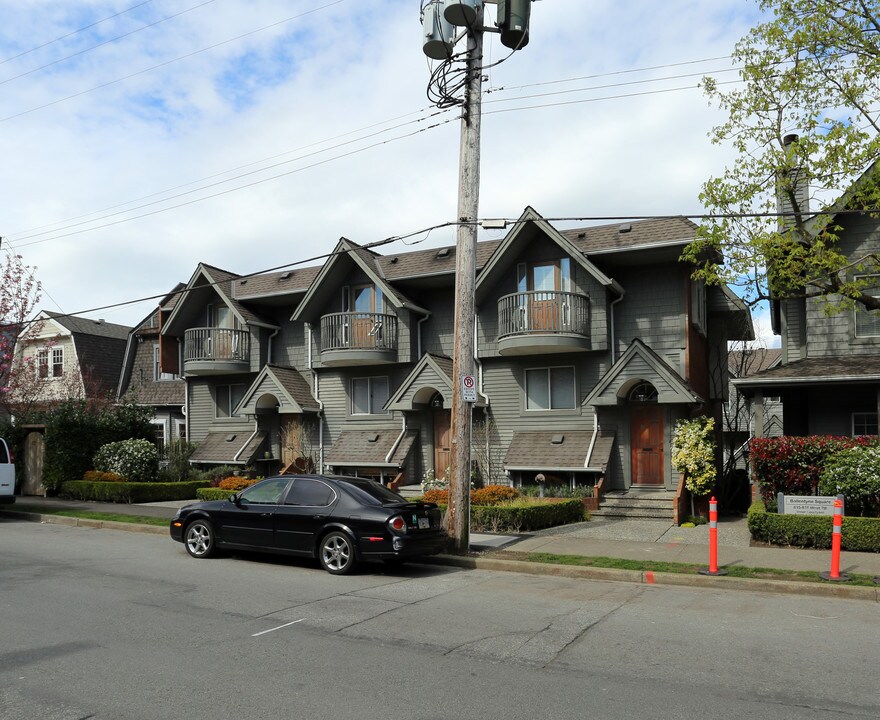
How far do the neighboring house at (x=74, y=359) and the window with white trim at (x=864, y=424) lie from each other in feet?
93.4

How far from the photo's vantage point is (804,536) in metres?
13.2

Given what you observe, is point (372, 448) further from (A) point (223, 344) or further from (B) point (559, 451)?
(A) point (223, 344)

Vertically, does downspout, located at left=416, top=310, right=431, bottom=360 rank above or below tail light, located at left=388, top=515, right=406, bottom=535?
above

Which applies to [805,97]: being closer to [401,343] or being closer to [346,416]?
[401,343]

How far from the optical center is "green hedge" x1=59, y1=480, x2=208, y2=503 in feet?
73.9

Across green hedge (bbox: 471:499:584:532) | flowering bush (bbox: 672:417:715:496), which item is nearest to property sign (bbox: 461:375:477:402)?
green hedge (bbox: 471:499:584:532)

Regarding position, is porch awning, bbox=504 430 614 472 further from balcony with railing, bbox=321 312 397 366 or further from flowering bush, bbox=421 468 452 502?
balcony with railing, bbox=321 312 397 366

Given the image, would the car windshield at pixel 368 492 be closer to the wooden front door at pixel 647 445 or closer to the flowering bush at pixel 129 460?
the wooden front door at pixel 647 445

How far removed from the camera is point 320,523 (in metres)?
11.7

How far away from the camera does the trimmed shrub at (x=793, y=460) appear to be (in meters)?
14.8

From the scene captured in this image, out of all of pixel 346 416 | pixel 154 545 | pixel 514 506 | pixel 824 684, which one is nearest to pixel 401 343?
pixel 346 416

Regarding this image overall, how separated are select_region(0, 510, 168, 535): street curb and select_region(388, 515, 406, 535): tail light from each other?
724 cm

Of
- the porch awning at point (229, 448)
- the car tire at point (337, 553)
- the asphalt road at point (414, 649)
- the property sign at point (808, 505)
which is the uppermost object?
the porch awning at point (229, 448)

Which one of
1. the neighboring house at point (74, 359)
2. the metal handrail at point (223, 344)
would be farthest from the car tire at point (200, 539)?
the neighboring house at point (74, 359)
